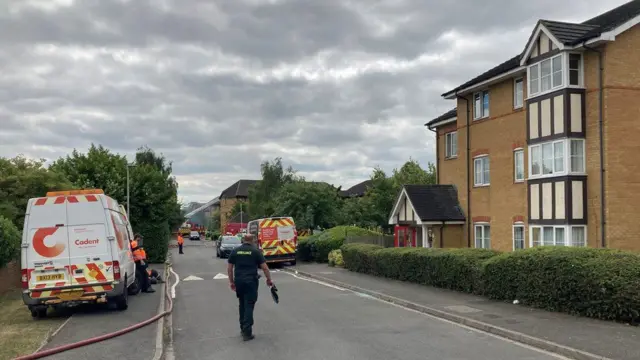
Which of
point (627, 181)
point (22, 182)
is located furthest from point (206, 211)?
point (627, 181)

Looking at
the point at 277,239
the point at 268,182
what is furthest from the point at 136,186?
the point at 268,182

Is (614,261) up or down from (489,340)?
up

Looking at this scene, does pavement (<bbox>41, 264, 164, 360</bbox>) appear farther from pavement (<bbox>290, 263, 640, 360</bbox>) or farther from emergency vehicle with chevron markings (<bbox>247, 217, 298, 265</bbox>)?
emergency vehicle with chevron markings (<bbox>247, 217, 298, 265</bbox>)

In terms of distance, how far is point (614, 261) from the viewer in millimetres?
11430

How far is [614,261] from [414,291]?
6.60 meters

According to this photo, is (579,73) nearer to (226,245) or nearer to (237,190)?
(226,245)

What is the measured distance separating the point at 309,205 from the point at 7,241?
26.5 metres

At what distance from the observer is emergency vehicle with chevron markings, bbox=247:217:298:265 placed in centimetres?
3241

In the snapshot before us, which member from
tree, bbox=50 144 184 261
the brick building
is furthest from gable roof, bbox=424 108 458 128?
the brick building

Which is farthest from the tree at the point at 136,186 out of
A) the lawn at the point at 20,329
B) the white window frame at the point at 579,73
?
the white window frame at the point at 579,73

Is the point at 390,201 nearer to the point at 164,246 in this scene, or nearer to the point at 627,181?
the point at 164,246

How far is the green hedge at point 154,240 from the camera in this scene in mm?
35062

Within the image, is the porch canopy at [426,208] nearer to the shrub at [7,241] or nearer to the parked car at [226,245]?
the parked car at [226,245]

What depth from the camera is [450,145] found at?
31.0 metres
